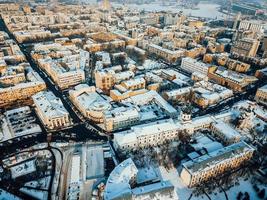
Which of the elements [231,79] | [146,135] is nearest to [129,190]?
[146,135]

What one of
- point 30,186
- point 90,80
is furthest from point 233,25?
point 30,186

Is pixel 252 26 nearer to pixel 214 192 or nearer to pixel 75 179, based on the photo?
pixel 214 192

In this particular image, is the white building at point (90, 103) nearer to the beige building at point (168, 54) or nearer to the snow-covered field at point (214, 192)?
the snow-covered field at point (214, 192)

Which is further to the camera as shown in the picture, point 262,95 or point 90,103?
point 262,95

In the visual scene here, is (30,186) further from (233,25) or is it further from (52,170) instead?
(233,25)

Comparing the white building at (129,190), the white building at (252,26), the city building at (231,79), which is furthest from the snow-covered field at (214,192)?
the white building at (252,26)

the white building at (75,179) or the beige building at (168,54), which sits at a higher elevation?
the beige building at (168,54)
